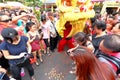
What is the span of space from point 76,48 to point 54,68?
12.2 ft

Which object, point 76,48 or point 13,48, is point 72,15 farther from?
point 76,48

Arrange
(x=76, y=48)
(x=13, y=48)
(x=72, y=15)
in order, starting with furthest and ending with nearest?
(x=72, y=15) → (x=13, y=48) → (x=76, y=48)

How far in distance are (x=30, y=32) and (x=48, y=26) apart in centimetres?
162

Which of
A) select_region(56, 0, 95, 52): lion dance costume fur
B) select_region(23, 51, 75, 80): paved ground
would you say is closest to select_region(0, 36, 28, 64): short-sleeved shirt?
select_region(23, 51, 75, 80): paved ground

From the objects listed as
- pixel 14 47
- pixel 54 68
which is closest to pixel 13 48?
pixel 14 47

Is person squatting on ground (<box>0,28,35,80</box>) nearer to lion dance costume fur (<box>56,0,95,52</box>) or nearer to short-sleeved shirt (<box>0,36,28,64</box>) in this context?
short-sleeved shirt (<box>0,36,28,64</box>)

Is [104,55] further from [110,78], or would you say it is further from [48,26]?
[48,26]

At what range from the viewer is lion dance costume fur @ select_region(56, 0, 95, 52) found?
5.69m

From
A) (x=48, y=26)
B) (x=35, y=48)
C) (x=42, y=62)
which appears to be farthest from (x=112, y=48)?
(x=48, y=26)

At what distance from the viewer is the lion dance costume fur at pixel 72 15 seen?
5695mm

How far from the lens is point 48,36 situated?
744cm

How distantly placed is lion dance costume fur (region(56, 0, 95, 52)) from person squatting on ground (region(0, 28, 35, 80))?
1.85 meters

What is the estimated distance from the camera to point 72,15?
563cm

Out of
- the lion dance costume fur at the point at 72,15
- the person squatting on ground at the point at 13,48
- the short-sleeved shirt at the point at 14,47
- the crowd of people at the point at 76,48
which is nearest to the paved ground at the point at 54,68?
the crowd of people at the point at 76,48
